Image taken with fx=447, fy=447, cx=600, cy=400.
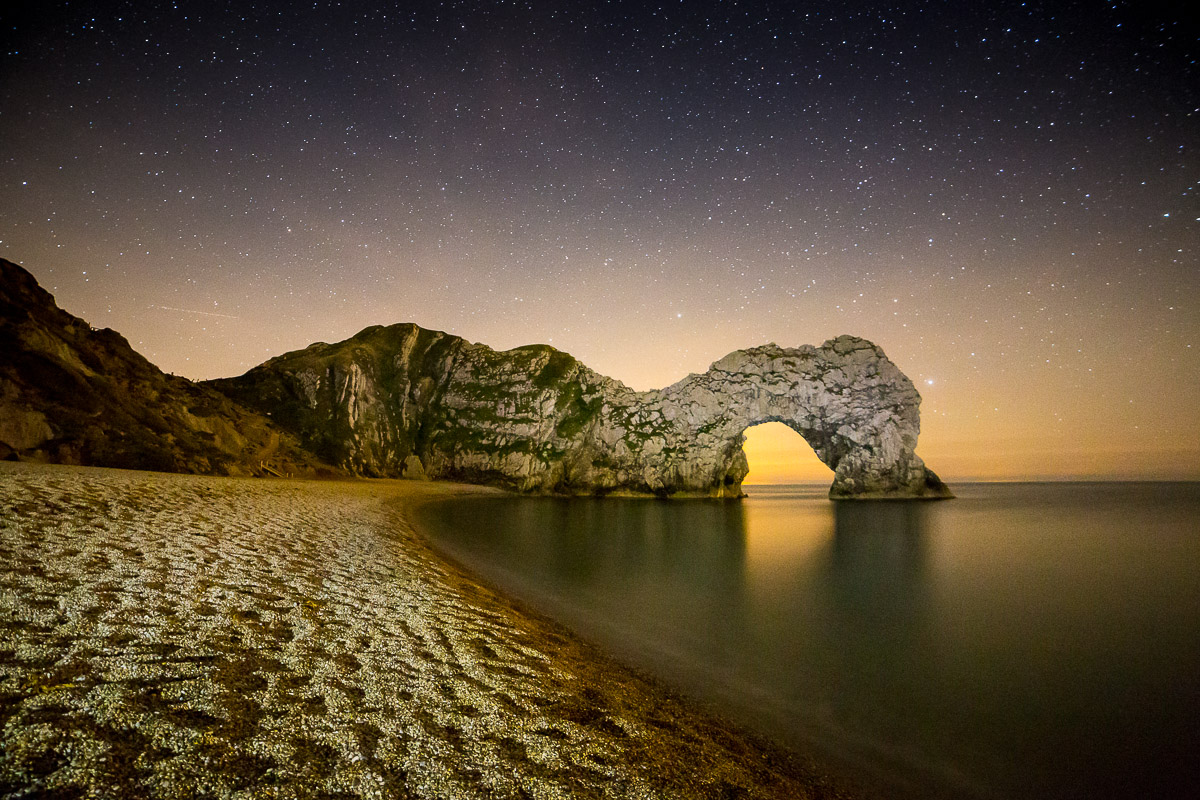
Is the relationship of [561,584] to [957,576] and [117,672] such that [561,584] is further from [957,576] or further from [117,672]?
[957,576]

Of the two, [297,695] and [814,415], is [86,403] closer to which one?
[297,695]

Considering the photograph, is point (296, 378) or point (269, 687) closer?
point (269, 687)

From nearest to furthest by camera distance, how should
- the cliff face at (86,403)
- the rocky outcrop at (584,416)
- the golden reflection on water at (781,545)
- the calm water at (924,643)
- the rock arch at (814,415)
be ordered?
the calm water at (924,643), the golden reflection on water at (781,545), the cliff face at (86,403), the rock arch at (814,415), the rocky outcrop at (584,416)

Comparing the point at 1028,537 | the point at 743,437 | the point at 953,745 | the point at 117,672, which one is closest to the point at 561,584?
the point at 953,745

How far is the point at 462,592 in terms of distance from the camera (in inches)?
406

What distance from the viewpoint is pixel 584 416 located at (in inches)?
3059

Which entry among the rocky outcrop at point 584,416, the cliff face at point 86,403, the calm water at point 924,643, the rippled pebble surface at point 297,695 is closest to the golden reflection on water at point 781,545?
the calm water at point 924,643

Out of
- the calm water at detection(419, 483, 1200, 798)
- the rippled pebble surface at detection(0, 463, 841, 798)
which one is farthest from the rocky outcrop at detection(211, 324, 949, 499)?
the rippled pebble surface at detection(0, 463, 841, 798)

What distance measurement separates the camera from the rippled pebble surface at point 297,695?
313 cm

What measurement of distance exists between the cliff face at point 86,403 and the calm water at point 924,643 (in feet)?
58.0

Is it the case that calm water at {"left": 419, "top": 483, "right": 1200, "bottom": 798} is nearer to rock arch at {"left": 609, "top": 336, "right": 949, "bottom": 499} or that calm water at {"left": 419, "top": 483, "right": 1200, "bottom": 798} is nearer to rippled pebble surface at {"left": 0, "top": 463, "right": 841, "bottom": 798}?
rippled pebble surface at {"left": 0, "top": 463, "right": 841, "bottom": 798}

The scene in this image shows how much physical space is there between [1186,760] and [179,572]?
50.6ft

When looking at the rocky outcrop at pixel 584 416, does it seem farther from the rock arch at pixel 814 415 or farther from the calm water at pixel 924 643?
the calm water at pixel 924 643

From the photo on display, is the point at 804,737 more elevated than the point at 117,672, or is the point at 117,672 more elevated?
the point at 117,672
